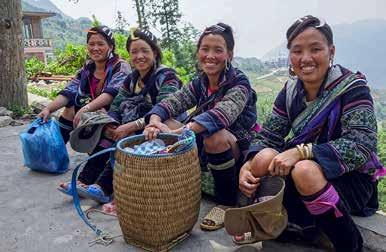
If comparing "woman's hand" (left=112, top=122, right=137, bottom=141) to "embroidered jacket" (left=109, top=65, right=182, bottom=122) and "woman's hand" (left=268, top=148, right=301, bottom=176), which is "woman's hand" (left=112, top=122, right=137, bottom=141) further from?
"woman's hand" (left=268, top=148, right=301, bottom=176)

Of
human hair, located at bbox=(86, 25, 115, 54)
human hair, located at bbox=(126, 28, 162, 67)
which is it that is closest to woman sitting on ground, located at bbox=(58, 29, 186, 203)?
human hair, located at bbox=(126, 28, 162, 67)

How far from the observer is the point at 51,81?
982 cm

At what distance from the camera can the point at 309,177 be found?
74.9 inches

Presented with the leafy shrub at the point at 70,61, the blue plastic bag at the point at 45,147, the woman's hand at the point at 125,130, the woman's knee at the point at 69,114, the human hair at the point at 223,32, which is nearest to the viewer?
the human hair at the point at 223,32

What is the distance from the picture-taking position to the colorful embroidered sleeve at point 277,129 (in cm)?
238

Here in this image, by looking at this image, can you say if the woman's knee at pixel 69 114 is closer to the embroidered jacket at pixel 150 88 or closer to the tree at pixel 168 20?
the embroidered jacket at pixel 150 88

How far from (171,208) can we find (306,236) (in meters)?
0.77

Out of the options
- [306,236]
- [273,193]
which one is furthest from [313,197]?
[306,236]

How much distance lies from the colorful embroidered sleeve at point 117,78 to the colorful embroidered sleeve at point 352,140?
203cm

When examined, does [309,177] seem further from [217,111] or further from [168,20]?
[168,20]

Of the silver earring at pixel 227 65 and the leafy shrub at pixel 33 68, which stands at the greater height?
the silver earring at pixel 227 65

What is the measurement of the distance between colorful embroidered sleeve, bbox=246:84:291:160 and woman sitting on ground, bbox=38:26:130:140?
62.5 inches

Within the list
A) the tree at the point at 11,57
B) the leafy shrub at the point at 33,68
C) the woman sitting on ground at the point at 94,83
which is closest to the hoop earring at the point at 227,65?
the woman sitting on ground at the point at 94,83

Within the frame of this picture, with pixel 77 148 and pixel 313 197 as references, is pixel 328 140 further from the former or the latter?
pixel 77 148
